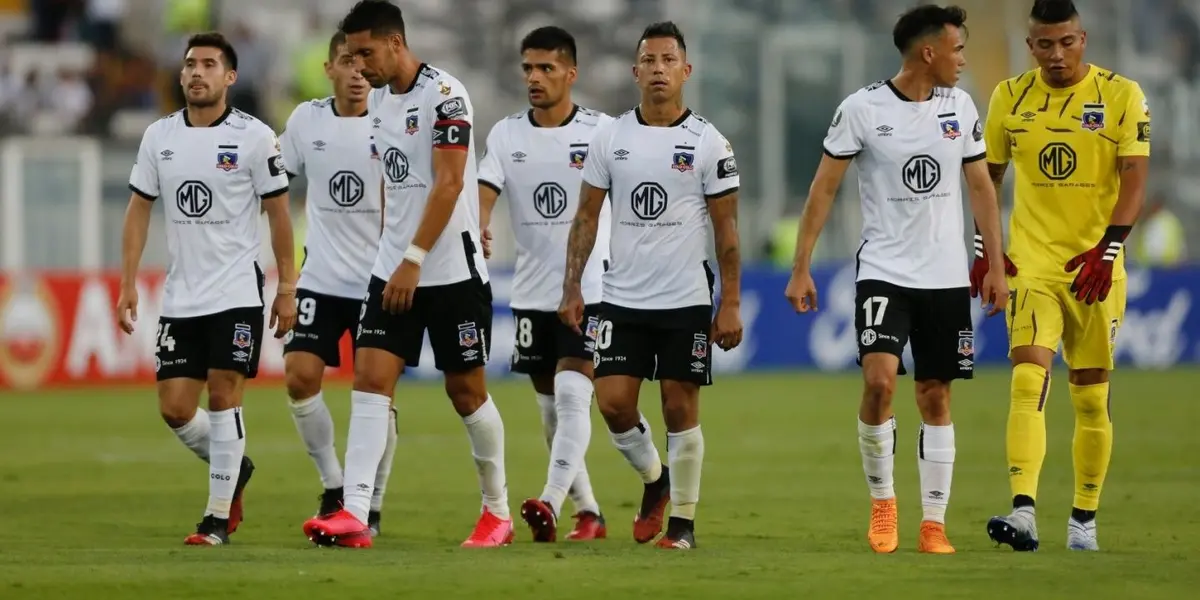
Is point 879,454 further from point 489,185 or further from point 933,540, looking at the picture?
point 489,185

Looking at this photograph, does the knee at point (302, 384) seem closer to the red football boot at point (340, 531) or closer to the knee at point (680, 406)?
the red football boot at point (340, 531)

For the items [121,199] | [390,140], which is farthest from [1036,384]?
[121,199]

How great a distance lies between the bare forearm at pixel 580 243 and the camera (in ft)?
32.7

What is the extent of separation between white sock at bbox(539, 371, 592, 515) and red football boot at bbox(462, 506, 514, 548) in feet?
1.13

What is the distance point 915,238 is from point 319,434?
12.0ft

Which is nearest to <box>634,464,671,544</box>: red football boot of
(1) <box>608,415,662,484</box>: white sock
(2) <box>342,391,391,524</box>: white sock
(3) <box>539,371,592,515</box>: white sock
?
(1) <box>608,415,662,484</box>: white sock

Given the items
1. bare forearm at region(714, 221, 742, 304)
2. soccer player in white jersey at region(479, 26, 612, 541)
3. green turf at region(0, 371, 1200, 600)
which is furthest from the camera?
soccer player in white jersey at region(479, 26, 612, 541)

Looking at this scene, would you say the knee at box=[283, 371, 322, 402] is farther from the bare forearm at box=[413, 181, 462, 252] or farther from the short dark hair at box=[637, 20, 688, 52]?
the short dark hair at box=[637, 20, 688, 52]

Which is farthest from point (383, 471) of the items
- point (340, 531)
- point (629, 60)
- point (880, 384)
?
point (629, 60)

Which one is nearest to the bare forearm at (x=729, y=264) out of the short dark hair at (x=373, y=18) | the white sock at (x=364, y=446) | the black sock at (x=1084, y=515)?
the white sock at (x=364, y=446)

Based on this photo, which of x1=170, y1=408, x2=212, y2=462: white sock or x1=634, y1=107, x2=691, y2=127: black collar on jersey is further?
x1=170, y1=408, x2=212, y2=462: white sock

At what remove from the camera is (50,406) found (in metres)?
21.0

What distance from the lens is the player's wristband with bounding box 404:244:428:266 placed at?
30.3 feet

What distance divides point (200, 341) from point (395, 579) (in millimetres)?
2803
